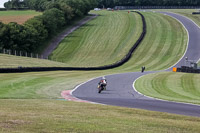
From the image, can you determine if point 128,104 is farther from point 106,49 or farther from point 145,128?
point 106,49

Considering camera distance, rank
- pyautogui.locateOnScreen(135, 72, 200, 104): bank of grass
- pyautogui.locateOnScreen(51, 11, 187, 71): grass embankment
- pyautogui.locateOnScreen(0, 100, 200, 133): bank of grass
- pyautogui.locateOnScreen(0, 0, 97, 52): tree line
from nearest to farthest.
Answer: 1. pyautogui.locateOnScreen(0, 100, 200, 133): bank of grass
2. pyautogui.locateOnScreen(135, 72, 200, 104): bank of grass
3. pyautogui.locateOnScreen(51, 11, 187, 71): grass embankment
4. pyautogui.locateOnScreen(0, 0, 97, 52): tree line

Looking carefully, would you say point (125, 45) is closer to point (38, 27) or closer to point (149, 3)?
point (38, 27)

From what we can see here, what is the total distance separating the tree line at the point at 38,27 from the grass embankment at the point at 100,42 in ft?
14.5

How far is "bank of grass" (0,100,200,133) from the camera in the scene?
42.8 ft

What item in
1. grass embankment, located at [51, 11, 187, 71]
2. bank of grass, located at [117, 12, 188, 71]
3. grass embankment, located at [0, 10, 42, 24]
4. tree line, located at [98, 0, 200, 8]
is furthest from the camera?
tree line, located at [98, 0, 200, 8]

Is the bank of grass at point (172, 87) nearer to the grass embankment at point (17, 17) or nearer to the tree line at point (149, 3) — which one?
the grass embankment at point (17, 17)

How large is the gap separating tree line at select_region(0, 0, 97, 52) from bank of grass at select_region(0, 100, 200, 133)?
2369 inches

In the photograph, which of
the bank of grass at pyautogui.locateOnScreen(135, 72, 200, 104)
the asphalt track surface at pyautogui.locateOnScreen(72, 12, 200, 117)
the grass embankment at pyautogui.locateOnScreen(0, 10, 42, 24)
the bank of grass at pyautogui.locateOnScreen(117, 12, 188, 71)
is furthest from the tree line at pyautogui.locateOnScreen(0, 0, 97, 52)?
the asphalt track surface at pyautogui.locateOnScreen(72, 12, 200, 117)

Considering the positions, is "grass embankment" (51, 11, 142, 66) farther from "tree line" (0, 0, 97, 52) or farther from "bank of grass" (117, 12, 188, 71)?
"tree line" (0, 0, 97, 52)

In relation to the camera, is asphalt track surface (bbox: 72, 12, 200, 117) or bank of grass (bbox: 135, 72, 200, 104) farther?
bank of grass (bbox: 135, 72, 200, 104)

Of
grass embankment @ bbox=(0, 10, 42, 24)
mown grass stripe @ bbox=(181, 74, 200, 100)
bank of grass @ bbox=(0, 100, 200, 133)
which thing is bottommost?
grass embankment @ bbox=(0, 10, 42, 24)

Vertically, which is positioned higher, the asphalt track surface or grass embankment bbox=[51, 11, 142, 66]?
the asphalt track surface

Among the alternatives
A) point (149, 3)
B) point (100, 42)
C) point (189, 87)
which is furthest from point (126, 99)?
point (149, 3)

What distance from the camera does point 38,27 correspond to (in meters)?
91.3
